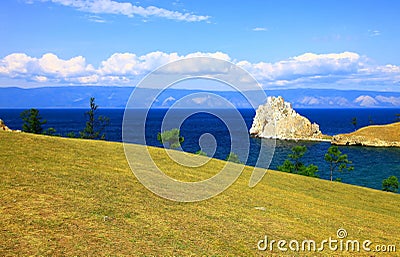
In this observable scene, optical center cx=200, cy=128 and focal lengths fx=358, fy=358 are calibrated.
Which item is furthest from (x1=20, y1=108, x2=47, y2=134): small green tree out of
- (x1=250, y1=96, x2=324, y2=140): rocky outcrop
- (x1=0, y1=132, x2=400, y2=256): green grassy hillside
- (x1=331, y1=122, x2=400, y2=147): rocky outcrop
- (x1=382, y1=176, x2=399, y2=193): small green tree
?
(x1=250, y1=96, x2=324, y2=140): rocky outcrop

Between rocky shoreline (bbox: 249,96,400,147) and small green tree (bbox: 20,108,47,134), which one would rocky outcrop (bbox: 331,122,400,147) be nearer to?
rocky shoreline (bbox: 249,96,400,147)

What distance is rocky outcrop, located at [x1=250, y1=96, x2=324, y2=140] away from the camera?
174 m

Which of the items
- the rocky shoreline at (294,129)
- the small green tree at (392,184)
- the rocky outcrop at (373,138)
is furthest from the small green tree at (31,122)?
the rocky outcrop at (373,138)

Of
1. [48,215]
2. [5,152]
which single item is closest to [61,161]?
[5,152]

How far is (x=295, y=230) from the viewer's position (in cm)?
1658

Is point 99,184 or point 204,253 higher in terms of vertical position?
point 99,184

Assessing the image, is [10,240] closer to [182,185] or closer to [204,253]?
[204,253]

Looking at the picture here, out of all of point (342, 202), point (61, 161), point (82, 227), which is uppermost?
point (61, 161)

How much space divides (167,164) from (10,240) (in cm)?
1778

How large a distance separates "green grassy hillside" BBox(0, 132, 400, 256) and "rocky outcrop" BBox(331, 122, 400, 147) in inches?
4925

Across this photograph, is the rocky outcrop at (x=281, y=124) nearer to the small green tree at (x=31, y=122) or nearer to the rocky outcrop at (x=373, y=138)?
the rocky outcrop at (x=373, y=138)

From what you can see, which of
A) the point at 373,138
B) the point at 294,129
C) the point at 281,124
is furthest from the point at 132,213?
the point at 281,124

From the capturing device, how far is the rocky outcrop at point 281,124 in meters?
174

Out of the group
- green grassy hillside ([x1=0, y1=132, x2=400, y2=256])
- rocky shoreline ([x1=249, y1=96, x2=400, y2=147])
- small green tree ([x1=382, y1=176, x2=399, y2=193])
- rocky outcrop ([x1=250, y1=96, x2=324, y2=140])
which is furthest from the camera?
rocky outcrop ([x1=250, y1=96, x2=324, y2=140])
